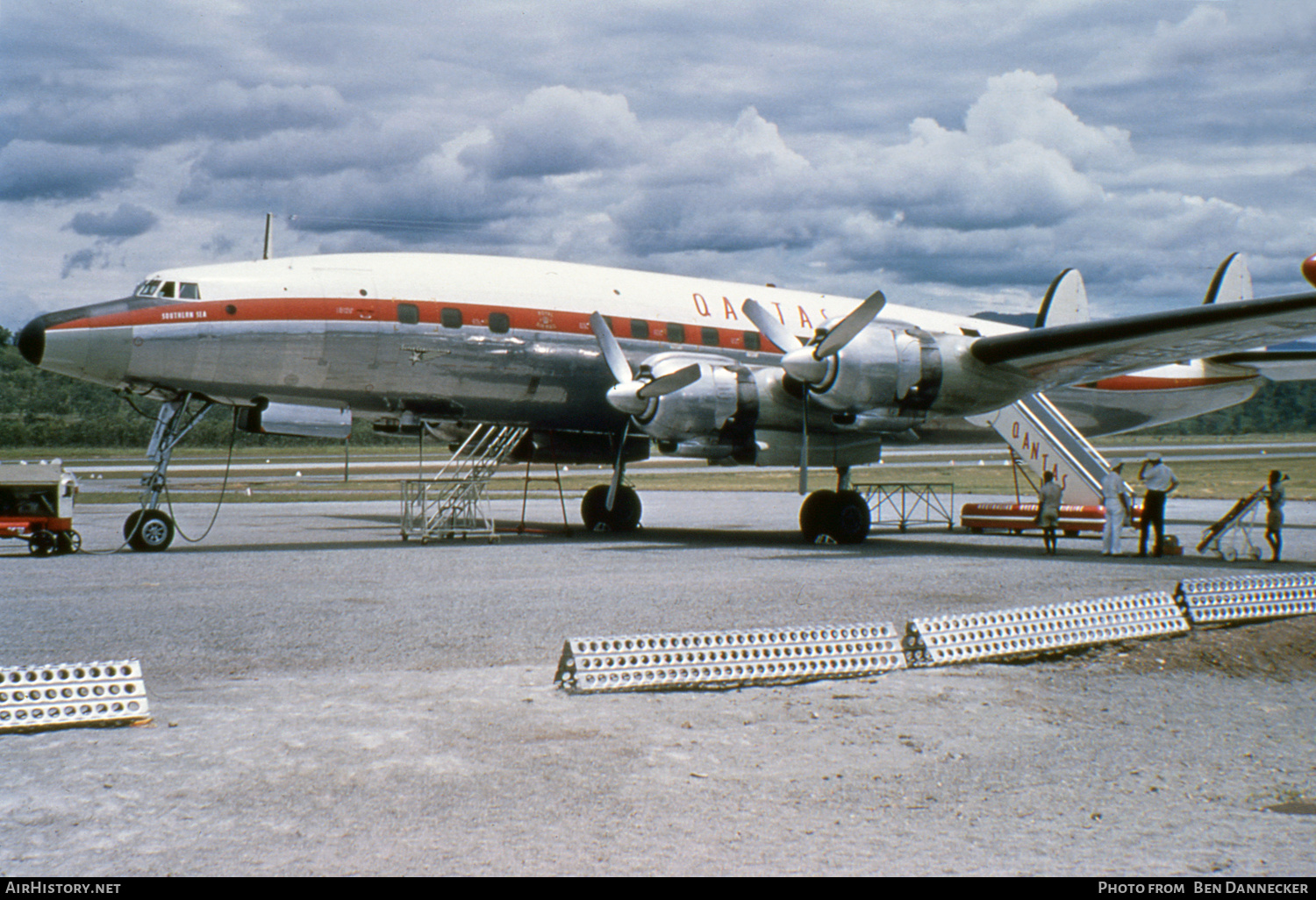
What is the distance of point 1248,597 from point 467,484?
12.0 metres

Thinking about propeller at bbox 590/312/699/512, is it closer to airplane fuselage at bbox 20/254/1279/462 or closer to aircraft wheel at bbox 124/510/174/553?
airplane fuselage at bbox 20/254/1279/462

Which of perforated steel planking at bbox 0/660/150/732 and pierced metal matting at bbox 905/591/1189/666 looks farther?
pierced metal matting at bbox 905/591/1189/666

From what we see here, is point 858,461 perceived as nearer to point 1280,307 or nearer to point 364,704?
point 1280,307

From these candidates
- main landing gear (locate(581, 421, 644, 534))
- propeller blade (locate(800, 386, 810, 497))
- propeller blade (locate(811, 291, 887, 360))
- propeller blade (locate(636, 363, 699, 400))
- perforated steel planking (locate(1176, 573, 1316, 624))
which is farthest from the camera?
main landing gear (locate(581, 421, 644, 534))

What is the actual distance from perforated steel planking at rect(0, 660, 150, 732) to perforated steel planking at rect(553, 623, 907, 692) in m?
2.47

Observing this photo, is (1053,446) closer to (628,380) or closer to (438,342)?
(628,380)

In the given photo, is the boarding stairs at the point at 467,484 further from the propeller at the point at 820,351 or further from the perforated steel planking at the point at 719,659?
the perforated steel planking at the point at 719,659

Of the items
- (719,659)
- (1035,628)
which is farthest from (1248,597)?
(719,659)

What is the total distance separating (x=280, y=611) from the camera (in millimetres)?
9680

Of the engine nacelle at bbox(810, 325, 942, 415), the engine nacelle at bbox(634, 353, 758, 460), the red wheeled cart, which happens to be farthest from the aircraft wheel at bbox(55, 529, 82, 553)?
the engine nacelle at bbox(810, 325, 942, 415)

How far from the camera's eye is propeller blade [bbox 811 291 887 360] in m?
14.8

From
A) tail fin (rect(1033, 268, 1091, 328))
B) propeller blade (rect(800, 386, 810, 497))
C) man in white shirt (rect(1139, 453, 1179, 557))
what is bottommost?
man in white shirt (rect(1139, 453, 1179, 557))

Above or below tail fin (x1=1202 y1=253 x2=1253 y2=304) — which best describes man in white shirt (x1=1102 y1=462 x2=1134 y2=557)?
below

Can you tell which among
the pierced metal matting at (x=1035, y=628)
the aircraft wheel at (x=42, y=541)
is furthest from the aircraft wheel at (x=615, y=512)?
the pierced metal matting at (x=1035, y=628)
